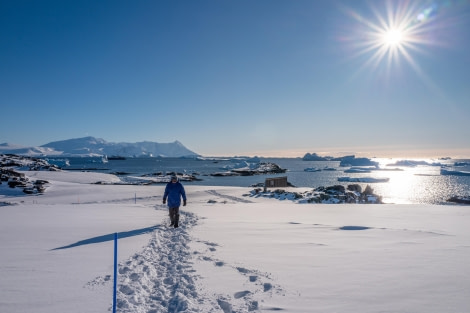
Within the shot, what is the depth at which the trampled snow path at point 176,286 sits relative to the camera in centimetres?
370

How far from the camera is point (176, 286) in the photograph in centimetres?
438

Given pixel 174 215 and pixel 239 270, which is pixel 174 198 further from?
pixel 239 270

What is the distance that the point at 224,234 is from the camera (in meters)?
8.09

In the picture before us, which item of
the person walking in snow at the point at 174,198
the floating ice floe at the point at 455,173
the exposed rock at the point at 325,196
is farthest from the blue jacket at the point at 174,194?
the floating ice floe at the point at 455,173

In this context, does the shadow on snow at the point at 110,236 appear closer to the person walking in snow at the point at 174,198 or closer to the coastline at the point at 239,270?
the coastline at the point at 239,270

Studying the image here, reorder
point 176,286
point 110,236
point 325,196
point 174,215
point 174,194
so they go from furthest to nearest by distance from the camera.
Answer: point 325,196 → point 174,194 → point 174,215 → point 110,236 → point 176,286

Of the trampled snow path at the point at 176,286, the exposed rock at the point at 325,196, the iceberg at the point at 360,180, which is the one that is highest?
the trampled snow path at the point at 176,286

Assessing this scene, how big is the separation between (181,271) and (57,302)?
2.00 metres

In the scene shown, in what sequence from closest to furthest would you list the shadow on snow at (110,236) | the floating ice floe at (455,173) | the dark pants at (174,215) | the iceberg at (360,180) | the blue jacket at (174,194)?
the shadow on snow at (110,236), the dark pants at (174,215), the blue jacket at (174,194), the iceberg at (360,180), the floating ice floe at (455,173)

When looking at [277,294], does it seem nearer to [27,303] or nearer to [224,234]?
[27,303]

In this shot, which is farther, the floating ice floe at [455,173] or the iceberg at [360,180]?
the floating ice floe at [455,173]

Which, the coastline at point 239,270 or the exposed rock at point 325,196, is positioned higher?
the coastline at point 239,270

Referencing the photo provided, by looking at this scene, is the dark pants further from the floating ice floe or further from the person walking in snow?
the floating ice floe

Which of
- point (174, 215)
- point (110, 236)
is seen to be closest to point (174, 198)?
point (174, 215)
